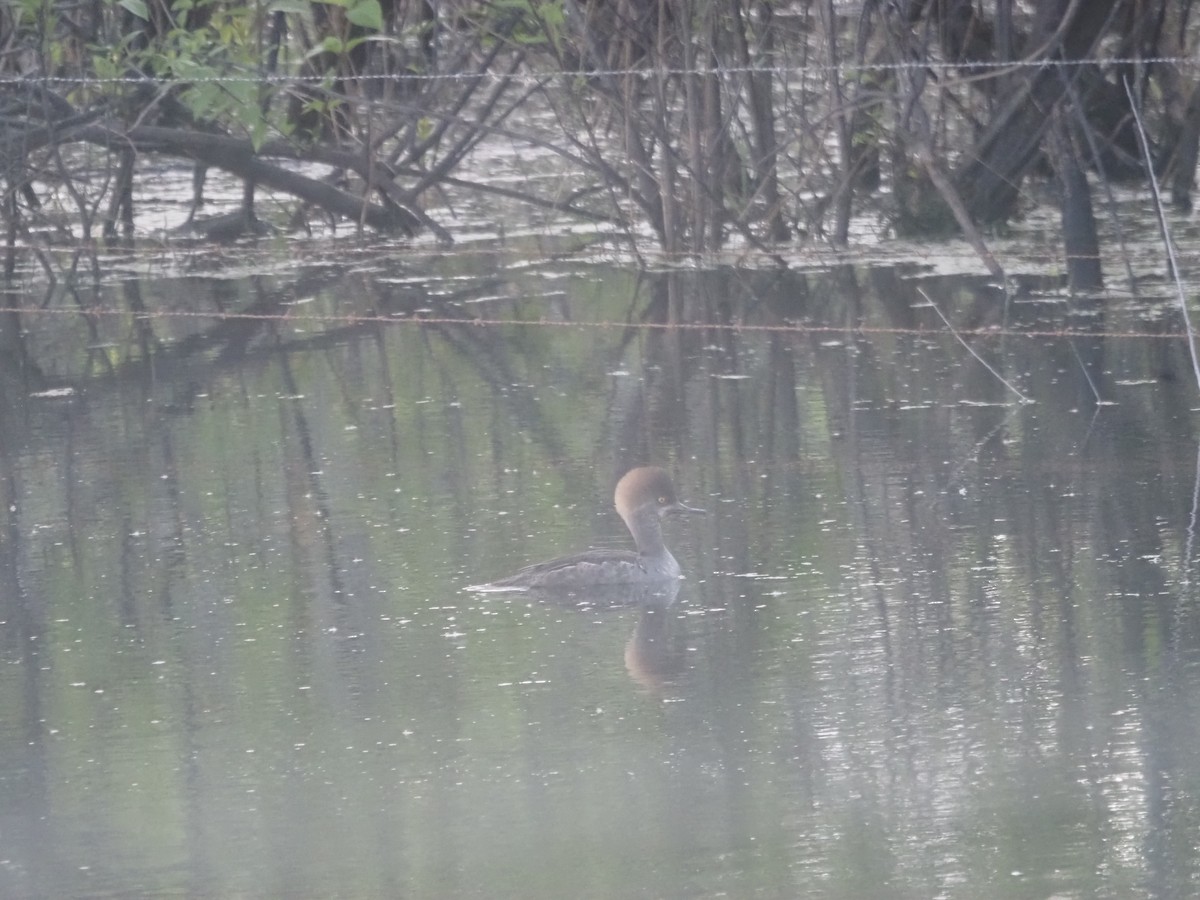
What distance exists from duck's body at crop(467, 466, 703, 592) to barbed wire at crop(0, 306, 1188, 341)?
276 centimetres

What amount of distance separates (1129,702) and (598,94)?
22.3ft

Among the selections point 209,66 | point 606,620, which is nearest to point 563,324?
Answer: point 209,66

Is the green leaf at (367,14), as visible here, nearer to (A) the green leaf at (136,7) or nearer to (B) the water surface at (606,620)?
(A) the green leaf at (136,7)

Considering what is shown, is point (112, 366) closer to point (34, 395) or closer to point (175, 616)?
point (34, 395)

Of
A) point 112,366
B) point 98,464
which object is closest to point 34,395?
point 112,366

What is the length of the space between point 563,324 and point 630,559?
160 inches

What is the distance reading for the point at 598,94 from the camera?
10883mm

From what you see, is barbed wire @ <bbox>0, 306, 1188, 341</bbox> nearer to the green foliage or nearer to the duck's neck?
the green foliage

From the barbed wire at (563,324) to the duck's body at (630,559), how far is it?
2761 millimetres

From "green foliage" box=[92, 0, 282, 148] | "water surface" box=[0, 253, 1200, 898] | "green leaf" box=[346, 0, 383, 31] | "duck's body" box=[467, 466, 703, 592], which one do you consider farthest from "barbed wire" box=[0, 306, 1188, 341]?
"duck's body" box=[467, 466, 703, 592]

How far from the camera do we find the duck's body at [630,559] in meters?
5.55

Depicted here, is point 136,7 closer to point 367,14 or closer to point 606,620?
point 367,14

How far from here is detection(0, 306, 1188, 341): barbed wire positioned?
8.62m

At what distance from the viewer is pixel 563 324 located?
31.4 ft
